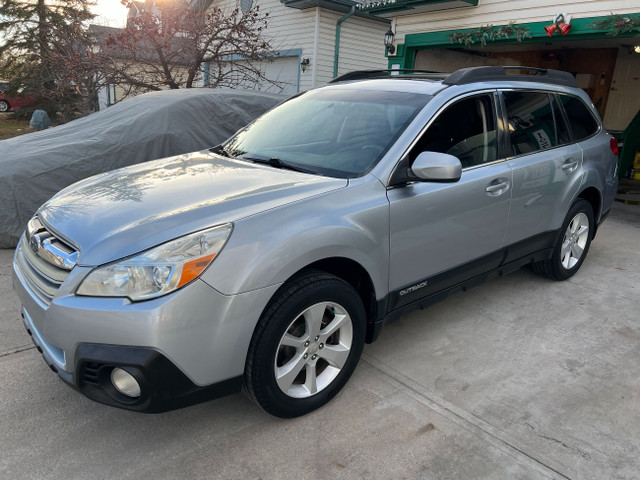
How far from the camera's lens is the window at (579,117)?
14.1 ft

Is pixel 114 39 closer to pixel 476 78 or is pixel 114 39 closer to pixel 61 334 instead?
pixel 476 78

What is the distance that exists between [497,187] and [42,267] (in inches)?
109

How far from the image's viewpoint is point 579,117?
4441 millimetres

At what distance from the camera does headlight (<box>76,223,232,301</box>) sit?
81.0 inches

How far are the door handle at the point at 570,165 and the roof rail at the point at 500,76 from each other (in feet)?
2.24

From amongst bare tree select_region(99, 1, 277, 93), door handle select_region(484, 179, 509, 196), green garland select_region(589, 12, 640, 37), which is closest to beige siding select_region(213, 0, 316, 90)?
bare tree select_region(99, 1, 277, 93)

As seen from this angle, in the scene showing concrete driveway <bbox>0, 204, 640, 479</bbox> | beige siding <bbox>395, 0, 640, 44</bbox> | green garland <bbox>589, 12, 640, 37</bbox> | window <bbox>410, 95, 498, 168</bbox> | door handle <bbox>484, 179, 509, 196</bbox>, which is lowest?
concrete driveway <bbox>0, 204, 640, 479</bbox>

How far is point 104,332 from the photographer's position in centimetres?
204

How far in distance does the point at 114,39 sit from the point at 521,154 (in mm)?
9003

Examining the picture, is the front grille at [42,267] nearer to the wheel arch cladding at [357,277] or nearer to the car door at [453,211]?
the wheel arch cladding at [357,277]

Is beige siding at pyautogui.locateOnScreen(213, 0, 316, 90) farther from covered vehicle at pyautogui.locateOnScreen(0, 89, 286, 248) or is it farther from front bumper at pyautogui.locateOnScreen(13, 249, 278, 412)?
front bumper at pyautogui.locateOnScreen(13, 249, 278, 412)

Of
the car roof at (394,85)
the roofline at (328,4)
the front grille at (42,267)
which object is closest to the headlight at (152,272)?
the front grille at (42,267)

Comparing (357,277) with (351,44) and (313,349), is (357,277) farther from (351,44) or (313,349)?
(351,44)

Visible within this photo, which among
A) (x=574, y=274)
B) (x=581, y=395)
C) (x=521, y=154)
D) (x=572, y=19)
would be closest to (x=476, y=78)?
(x=521, y=154)
